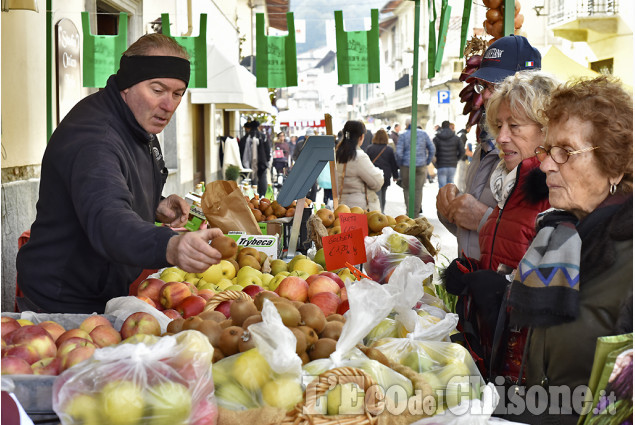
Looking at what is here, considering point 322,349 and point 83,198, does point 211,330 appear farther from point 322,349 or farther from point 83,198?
point 83,198

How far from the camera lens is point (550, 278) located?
1816 millimetres

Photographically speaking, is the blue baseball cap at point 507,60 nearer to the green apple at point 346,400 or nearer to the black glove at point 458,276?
the black glove at point 458,276

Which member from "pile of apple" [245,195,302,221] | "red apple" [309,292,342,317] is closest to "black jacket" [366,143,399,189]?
"pile of apple" [245,195,302,221]

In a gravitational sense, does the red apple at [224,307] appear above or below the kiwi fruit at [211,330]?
below

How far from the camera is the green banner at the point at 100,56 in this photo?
22.3 feet

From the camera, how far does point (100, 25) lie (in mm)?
8852

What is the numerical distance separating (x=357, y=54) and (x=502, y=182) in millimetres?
4760

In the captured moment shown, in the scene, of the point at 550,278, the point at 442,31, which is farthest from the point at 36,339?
the point at 442,31

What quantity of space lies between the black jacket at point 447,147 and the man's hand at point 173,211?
37.7 feet

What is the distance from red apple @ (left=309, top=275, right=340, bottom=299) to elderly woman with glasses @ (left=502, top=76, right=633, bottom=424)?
97cm

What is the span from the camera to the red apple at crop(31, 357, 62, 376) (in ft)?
5.66

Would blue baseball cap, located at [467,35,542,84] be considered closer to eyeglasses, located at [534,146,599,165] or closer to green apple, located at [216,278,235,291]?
eyeglasses, located at [534,146,599,165]

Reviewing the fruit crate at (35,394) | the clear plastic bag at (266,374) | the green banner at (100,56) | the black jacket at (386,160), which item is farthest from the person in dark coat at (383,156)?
the fruit crate at (35,394)

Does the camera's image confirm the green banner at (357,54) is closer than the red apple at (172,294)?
No
